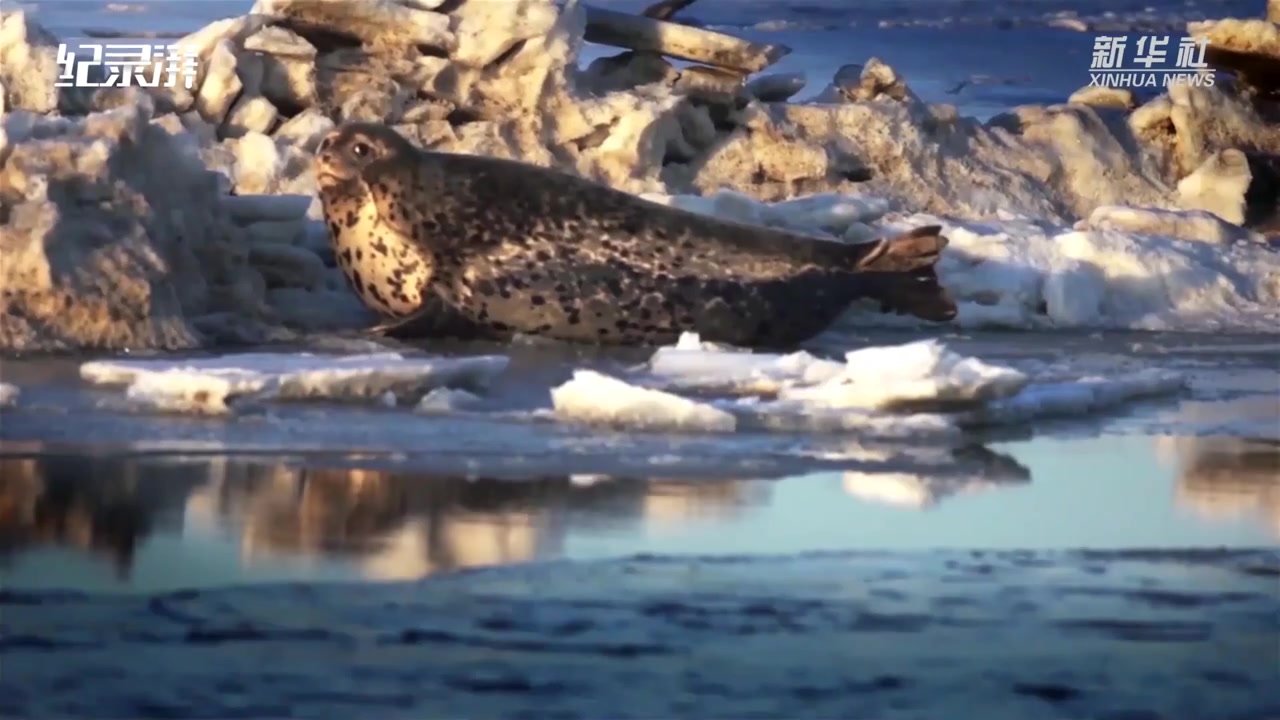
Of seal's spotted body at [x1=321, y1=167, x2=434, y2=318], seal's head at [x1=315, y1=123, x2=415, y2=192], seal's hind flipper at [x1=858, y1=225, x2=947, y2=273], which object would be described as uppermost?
seal's head at [x1=315, y1=123, x2=415, y2=192]

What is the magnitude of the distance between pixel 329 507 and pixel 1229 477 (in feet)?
7.22

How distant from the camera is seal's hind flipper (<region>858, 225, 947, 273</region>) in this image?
8.48 metres

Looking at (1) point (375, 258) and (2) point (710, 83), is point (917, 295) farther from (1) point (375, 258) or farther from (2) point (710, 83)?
(2) point (710, 83)

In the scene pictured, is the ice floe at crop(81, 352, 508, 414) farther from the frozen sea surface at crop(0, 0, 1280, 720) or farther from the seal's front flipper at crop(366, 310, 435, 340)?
the seal's front flipper at crop(366, 310, 435, 340)

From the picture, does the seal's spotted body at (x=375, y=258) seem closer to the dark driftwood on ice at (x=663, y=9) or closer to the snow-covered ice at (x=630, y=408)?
the snow-covered ice at (x=630, y=408)

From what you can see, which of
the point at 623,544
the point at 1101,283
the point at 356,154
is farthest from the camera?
the point at 1101,283

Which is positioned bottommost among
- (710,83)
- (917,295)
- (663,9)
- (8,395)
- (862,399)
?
(8,395)

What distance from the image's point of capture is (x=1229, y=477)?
5836mm

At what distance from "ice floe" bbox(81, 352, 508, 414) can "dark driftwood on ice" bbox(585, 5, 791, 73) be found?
449 cm

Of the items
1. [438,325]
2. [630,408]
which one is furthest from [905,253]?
[630,408]

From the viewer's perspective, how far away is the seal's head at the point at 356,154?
28.2ft

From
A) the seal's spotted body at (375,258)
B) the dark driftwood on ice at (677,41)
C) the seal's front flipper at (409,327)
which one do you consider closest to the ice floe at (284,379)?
the seal's front flipper at (409,327)

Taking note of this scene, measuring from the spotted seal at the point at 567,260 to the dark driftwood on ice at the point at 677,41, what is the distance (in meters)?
2.71

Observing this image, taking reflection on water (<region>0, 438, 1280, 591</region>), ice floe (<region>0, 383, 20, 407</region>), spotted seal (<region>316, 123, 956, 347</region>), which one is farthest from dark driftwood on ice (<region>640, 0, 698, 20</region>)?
reflection on water (<region>0, 438, 1280, 591</region>)
